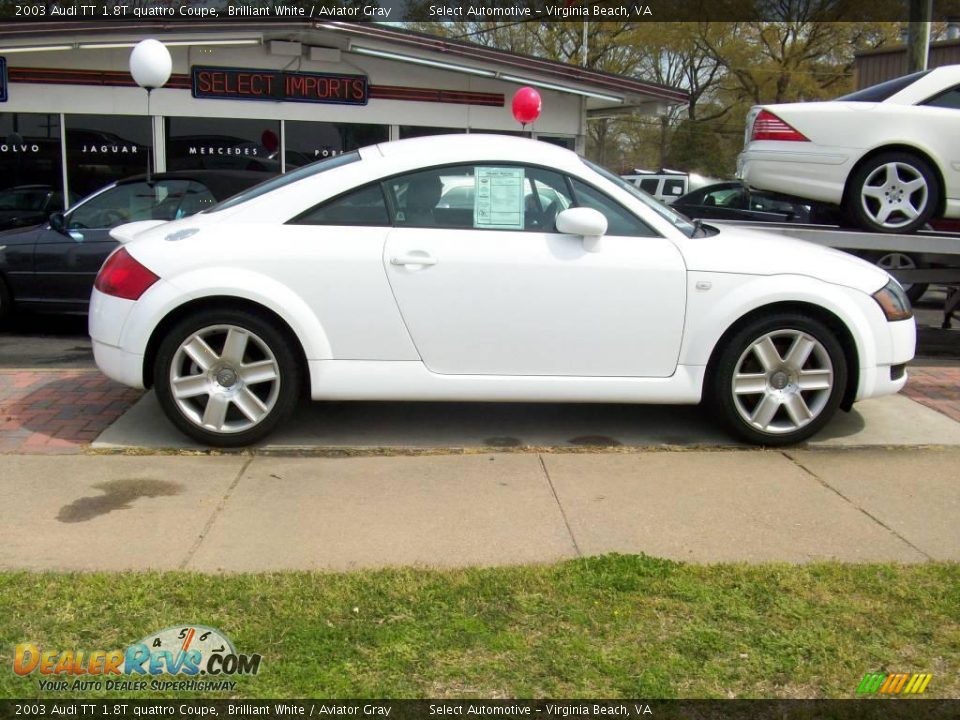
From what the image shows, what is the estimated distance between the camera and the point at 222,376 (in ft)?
16.8

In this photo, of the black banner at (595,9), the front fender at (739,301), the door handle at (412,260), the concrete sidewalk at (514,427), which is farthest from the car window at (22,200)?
the black banner at (595,9)

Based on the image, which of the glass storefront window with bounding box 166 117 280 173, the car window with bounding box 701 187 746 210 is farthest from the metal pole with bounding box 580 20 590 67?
the glass storefront window with bounding box 166 117 280 173

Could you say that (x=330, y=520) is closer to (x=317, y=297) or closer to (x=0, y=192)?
(x=317, y=297)

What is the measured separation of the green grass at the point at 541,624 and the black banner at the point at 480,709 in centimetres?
5

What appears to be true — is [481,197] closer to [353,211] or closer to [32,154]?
[353,211]

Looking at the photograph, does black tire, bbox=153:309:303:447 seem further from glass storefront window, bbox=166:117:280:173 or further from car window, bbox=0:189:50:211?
glass storefront window, bbox=166:117:280:173

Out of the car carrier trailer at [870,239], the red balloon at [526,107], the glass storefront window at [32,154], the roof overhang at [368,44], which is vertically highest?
the roof overhang at [368,44]

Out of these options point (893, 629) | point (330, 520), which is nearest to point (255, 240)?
point (330, 520)

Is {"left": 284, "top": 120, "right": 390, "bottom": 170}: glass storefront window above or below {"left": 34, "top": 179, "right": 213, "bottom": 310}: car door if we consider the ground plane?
above

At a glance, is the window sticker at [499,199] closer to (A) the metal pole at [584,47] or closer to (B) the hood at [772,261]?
(B) the hood at [772,261]

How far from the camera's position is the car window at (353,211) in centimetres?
516

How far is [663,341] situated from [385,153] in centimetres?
188

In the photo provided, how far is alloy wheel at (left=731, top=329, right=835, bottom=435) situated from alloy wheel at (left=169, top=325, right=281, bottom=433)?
8.52 ft

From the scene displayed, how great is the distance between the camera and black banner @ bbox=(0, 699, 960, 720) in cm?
274
